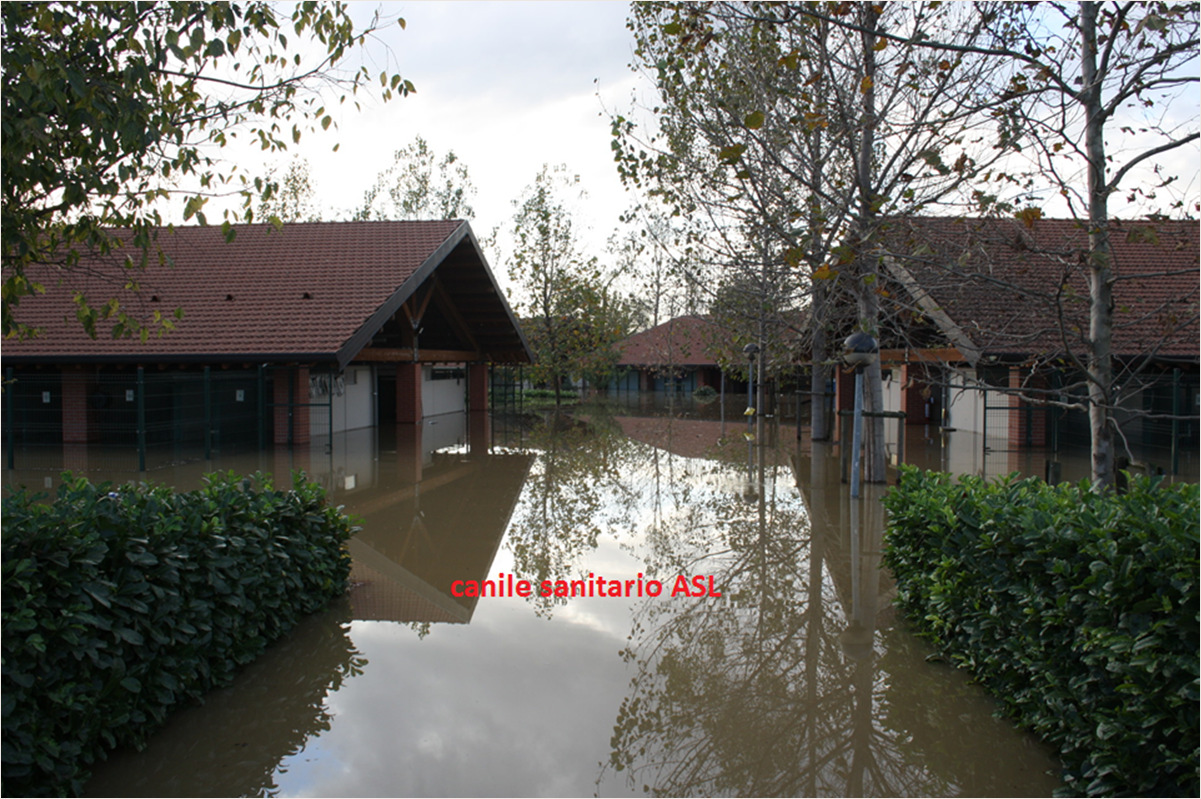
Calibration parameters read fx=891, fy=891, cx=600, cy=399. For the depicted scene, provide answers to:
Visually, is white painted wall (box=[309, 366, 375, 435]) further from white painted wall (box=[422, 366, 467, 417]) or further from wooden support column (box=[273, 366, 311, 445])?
white painted wall (box=[422, 366, 467, 417])

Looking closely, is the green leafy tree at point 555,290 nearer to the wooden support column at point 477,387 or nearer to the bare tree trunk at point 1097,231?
the wooden support column at point 477,387

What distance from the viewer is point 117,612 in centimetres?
409

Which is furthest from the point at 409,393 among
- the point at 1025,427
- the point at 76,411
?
the point at 1025,427

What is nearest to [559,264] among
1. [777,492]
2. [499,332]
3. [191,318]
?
[499,332]

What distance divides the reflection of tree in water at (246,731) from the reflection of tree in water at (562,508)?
6.45 feet

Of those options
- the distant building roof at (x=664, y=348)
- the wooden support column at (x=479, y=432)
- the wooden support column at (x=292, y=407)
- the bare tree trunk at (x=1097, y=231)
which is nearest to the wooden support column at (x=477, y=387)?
the wooden support column at (x=479, y=432)

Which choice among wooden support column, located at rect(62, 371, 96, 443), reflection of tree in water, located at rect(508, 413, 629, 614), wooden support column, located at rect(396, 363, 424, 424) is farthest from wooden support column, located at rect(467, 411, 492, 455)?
wooden support column, located at rect(62, 371, 96, 443)

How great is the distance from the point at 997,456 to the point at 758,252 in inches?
255

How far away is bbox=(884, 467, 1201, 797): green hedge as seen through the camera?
3.51 m

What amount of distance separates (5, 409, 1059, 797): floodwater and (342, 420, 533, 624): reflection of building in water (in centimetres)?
4

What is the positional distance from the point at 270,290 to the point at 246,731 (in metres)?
17.4

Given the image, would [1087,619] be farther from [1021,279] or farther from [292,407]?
[292,407]

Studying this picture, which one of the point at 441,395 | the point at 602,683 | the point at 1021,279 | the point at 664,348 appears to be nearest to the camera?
the point at 602,683

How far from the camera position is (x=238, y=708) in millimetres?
4891
